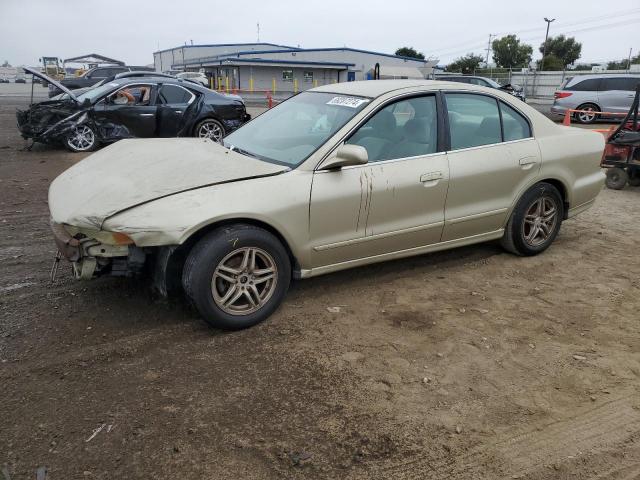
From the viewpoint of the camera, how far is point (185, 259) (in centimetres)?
344

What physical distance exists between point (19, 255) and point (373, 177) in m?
3.35

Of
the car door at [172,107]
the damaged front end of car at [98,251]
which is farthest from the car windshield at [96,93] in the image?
the damaged front end of car at [98,251]

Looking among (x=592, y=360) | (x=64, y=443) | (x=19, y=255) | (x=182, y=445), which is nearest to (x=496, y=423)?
(x=592, y=360)

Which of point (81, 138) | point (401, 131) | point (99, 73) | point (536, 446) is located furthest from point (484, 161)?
point (99, 73)

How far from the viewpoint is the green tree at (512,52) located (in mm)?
76375

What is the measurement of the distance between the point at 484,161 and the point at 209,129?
26.7 feet

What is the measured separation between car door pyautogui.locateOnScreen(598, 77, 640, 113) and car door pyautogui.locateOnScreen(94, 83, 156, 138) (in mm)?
14831

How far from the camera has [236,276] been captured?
11.4 ft

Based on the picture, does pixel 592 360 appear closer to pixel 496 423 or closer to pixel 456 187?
pixel 496 423

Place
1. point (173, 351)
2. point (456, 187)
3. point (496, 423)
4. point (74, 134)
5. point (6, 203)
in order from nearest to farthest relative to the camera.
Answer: point (496, 423), point (173, 351), point (456, 187), point (6, 203), point (74, 134)

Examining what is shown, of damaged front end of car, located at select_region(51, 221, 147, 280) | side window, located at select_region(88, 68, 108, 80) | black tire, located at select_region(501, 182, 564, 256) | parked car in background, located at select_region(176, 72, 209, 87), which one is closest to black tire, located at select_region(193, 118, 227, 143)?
black tire, located at select_region(501, 182, 564, 256)

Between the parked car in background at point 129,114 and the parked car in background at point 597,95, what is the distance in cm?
1253

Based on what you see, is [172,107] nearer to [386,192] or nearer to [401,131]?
[401,131]

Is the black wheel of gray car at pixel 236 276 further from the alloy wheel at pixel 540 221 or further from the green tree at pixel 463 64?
the green tree at pixel 463 64
